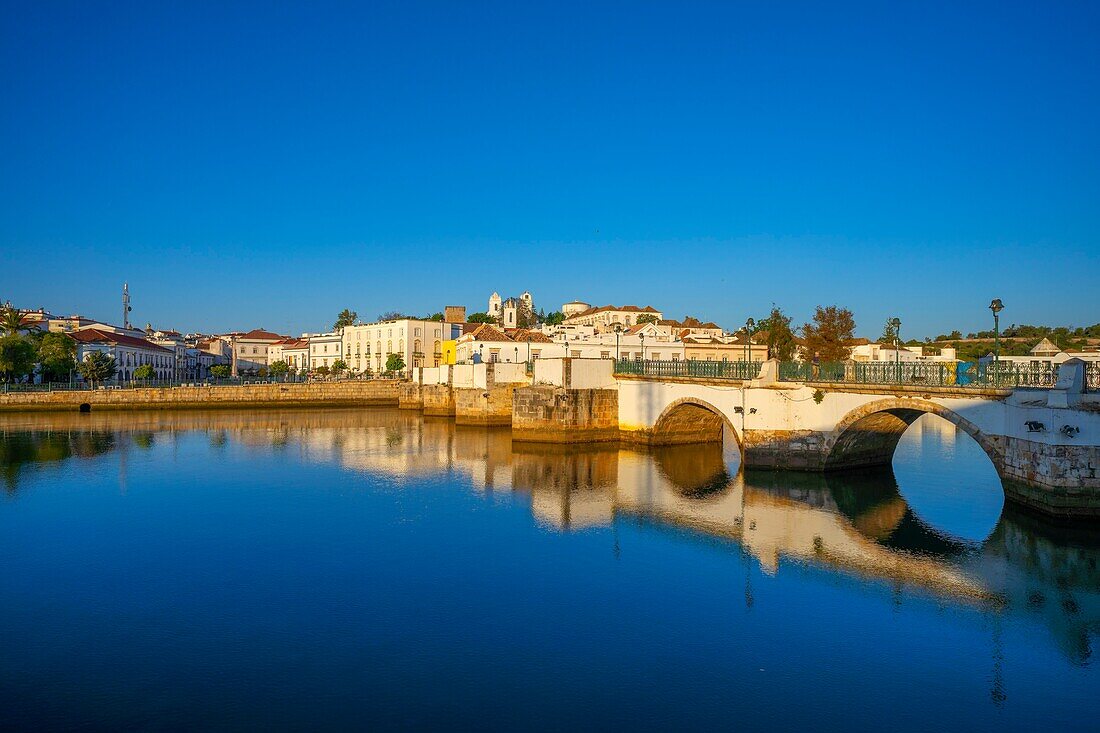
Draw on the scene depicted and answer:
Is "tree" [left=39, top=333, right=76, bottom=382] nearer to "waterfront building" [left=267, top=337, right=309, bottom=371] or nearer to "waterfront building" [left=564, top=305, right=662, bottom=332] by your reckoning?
"waterfront building" [left=267, top=337, right=309, bottom=371]

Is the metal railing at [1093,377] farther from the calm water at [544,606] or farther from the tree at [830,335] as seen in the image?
the tree at [830,335]

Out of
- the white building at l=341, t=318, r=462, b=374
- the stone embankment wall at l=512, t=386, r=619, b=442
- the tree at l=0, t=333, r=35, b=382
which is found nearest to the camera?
the stone embankment wall at l=512, t=386, r=619, b=442

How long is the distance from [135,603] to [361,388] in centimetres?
4820

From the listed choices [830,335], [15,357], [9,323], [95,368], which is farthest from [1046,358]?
[9,323]

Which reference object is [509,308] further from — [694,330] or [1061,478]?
[1061,478]

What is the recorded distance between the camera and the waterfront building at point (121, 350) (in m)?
69.0

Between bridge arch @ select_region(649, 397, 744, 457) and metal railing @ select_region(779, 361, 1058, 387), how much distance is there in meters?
7.03

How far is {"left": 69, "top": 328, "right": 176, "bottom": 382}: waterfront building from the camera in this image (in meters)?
69.0

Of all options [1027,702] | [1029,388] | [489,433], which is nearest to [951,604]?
[1027,702]

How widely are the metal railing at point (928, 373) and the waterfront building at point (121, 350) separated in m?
65.5

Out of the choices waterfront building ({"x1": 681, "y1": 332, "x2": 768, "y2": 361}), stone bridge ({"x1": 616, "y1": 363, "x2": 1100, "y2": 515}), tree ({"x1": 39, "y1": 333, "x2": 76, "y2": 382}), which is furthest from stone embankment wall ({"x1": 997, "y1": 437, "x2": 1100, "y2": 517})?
tree ({"x1": 39, "y1": 333, "x2": 76, "y2": 382})

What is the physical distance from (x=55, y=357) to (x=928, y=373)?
66.0 meters

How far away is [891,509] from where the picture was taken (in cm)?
2016

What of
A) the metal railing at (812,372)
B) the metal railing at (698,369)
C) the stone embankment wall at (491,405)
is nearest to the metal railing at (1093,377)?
the metal railing at (812,372)
